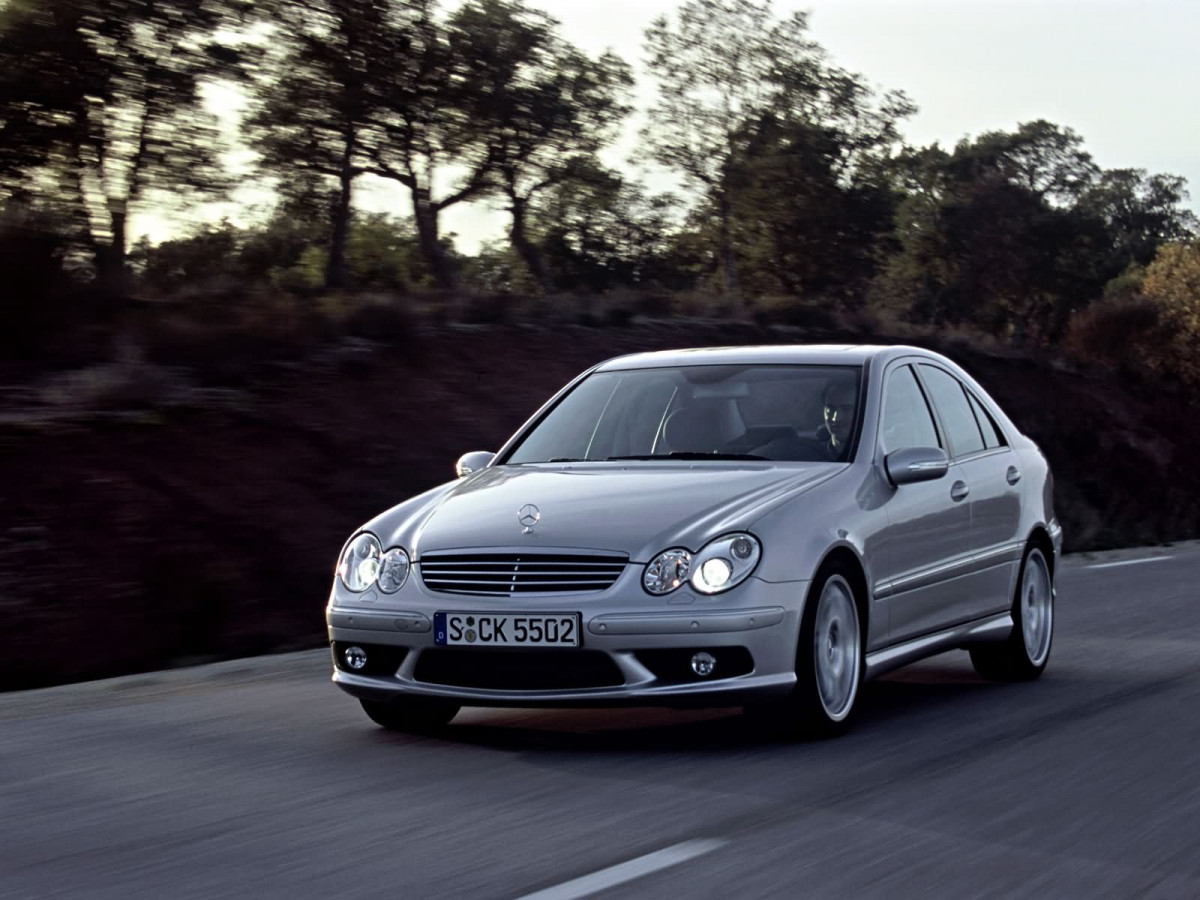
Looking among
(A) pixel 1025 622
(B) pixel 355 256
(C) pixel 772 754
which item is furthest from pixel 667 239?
(C) pixel 772 754

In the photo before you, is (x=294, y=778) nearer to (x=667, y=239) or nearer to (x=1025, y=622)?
(x=1025, y=622)

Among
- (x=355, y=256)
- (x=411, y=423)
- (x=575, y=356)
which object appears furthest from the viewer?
(x=355, y=256)

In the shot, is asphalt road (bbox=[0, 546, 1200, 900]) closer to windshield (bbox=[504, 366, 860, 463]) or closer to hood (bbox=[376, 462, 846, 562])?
hood (bbox=[376, 462, 846, 562])

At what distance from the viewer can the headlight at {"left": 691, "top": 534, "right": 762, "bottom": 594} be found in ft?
22.0

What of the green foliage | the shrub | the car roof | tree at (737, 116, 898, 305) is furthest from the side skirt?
the green foliage

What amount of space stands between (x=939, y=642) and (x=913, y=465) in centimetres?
99

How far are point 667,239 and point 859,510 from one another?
30.1 meters

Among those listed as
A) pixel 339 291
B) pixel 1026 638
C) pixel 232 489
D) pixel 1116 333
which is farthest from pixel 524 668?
pixel 1116 333

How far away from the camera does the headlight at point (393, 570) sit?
23.0 feet

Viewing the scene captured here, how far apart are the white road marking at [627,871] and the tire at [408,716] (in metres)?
2.22

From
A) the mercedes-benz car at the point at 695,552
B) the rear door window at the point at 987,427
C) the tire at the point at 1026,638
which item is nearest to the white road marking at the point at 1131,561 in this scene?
the tire at the point at 1026,638

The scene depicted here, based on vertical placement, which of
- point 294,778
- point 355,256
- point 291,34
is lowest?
point 294,778

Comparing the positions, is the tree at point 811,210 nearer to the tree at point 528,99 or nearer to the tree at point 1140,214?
the tree at point 528,99

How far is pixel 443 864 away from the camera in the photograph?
16.8 ft
